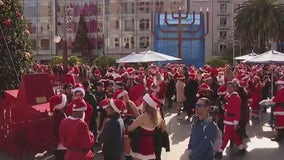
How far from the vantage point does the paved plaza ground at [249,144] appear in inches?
429

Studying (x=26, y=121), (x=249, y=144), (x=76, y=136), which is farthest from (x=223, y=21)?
(x=76, y=136)

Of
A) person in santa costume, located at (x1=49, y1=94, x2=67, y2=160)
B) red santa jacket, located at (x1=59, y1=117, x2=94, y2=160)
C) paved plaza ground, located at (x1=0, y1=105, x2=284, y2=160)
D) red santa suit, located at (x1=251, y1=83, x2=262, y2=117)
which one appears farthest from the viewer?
red santa suit, located at (x1=251, y1=83, x2=262, y2=117)

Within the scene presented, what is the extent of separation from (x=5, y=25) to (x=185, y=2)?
6163 cm

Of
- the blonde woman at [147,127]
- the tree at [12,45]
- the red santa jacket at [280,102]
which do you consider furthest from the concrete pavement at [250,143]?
the tree at [12,45]

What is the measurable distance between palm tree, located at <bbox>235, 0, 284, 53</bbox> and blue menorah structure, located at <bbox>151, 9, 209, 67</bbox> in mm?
16788

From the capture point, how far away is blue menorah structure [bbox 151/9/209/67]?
110 feet

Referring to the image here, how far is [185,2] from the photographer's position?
72000 millimetres

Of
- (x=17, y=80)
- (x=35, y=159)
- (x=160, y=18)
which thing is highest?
(x=160, y=18)

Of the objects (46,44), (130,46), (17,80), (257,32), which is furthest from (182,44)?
(46,44)

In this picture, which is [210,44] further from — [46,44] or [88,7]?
[46,44]


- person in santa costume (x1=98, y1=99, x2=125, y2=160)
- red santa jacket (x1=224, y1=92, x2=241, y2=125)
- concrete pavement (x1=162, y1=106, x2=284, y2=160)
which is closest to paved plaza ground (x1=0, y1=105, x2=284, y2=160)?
concrete pavement (x1=162, y1=106, x2=284, y2=160)

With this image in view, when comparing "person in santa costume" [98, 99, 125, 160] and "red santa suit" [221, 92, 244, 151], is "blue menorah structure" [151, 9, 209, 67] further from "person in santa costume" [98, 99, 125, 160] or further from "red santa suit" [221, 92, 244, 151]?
"person in santa costume" [98, 99, 125, 160]

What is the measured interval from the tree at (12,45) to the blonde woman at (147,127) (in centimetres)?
578

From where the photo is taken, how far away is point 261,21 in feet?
160
